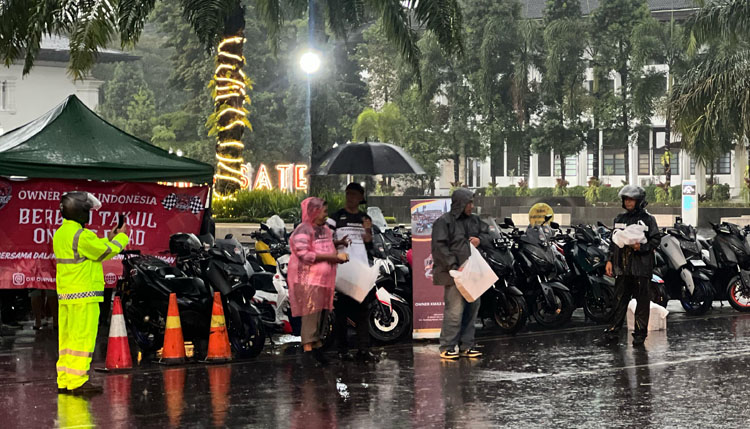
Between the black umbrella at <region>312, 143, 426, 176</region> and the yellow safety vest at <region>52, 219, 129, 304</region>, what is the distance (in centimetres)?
575

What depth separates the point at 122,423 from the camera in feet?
29.1

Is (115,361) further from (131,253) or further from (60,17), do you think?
(60,17)

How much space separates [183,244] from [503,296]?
3649 millimetres

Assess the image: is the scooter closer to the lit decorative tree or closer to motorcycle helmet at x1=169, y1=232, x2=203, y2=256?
motorcycle helmet at x1=169, y1=232, x2=203, y2=256

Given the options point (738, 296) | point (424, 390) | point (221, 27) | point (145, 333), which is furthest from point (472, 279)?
point (221, 27)

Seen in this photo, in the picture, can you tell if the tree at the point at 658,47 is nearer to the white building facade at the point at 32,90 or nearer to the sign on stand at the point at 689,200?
the sign on stand at the point at 689,200

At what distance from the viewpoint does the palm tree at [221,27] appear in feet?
66.6

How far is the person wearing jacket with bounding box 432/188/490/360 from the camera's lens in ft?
39.7

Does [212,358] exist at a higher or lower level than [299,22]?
lower

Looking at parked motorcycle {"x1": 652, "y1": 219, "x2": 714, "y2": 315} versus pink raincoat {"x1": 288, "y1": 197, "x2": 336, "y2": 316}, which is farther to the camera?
parked motorcycle {"x1": 652, "y1": 219, "x2": 714, "y2": 315}

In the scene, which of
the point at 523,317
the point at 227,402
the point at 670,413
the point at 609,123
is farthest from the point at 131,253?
the point at 609,123

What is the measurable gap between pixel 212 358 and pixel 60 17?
399 inches

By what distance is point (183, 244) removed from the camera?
13.2 metres

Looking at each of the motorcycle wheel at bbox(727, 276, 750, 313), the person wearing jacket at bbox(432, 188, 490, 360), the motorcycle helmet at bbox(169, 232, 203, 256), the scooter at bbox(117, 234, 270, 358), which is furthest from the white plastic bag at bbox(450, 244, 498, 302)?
the motorcycle wheel at bbox(727, 276, 750, 313)
